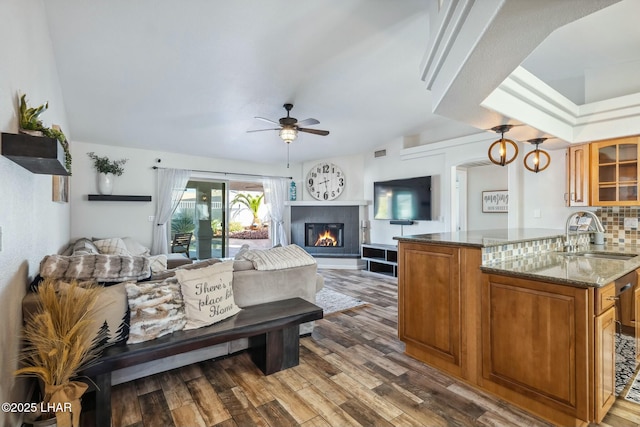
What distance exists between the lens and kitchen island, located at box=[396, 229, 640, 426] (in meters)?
1.72

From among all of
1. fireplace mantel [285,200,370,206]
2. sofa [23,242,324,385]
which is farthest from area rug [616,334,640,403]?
fireplace mantel [285,200,370,206]

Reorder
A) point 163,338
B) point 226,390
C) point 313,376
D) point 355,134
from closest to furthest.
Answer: point 163,338
point 226,390
point 313,376
point 355,134

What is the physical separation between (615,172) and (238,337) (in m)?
4.12

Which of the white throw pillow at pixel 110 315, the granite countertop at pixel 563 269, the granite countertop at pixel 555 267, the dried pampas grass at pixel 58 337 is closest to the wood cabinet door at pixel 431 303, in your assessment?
the granite countertop at pixel 555 267

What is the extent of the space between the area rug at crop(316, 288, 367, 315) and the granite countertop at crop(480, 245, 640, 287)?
7.14 ft

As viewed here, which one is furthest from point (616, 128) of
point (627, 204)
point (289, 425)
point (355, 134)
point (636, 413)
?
point (289, 425)

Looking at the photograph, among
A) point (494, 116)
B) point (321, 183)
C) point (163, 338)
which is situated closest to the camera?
point (163, 338)

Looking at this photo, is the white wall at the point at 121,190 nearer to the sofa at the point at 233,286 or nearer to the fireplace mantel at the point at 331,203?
the fireplace mantel at the point at 331,203

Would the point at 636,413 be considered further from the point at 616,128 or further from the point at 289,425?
the point at 616,128

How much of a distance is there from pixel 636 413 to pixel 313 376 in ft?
6.91

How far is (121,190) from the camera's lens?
5.54 metres

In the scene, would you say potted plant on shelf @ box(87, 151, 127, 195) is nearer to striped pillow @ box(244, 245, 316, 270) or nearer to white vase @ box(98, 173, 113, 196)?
white vase @ box(98, 173, 113, 196)

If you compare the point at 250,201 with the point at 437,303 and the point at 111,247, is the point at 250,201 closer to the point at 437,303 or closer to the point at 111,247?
the point at 111,247

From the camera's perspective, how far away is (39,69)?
7.45 ft
